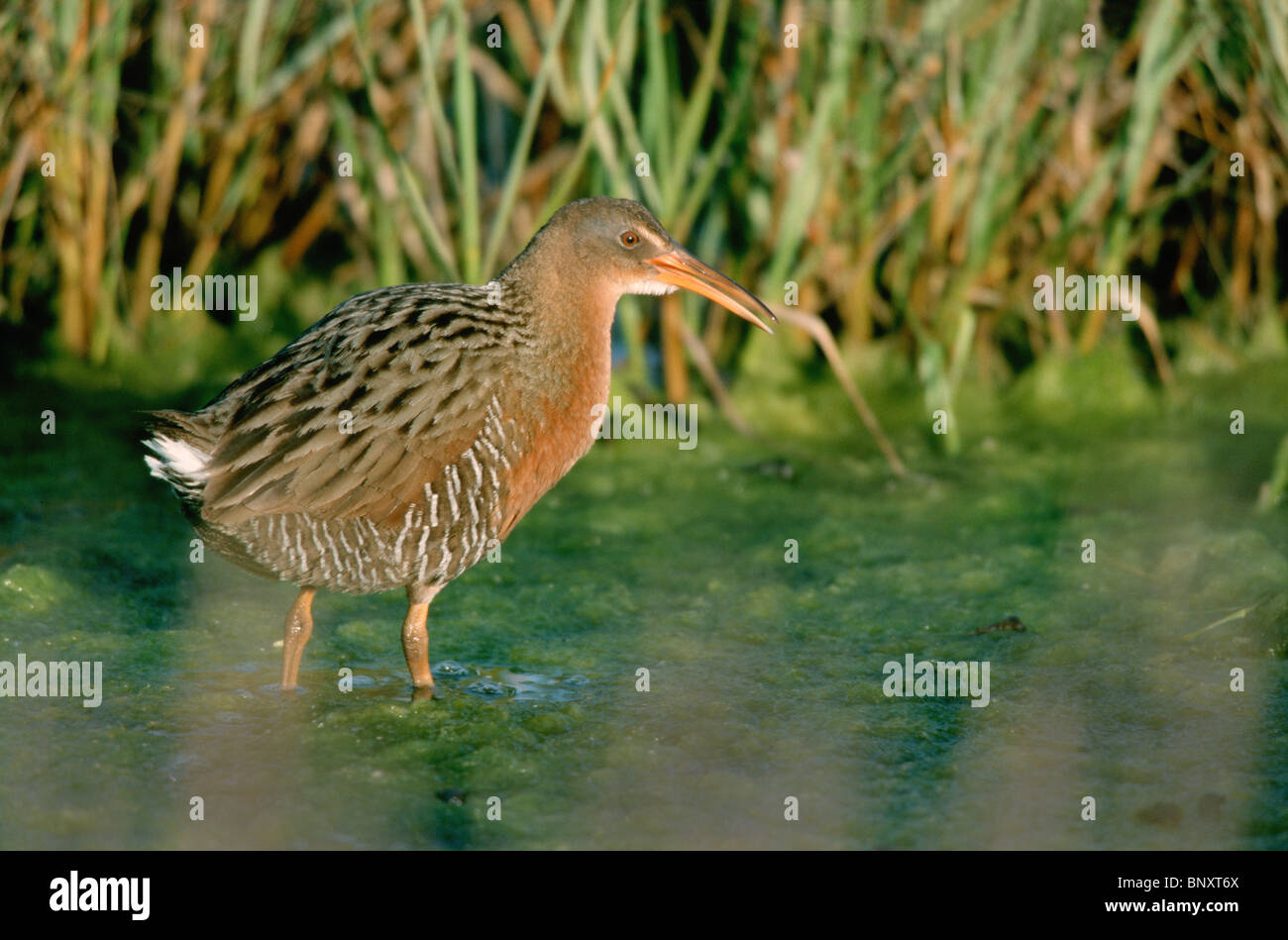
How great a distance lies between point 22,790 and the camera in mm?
3465

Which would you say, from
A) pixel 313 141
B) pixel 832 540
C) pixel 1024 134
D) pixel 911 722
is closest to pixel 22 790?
pixel 911 722

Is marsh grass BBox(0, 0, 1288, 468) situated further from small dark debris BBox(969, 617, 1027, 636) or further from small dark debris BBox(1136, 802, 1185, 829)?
small dark debris BBox(1136, 802, 1185, 829)

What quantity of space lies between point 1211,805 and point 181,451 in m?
2.40

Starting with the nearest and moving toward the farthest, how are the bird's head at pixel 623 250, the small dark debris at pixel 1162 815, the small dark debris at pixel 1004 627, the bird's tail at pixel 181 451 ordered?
1. the small dark debris at pixel 1162 815
2. the bird's tail at pixel 181 451
3. the bird's head at pixel 623 250
4. the small dark debris at pixel 1004 627

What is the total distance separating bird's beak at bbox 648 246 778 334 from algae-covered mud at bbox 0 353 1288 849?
33.2 inches

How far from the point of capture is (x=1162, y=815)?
3.46m

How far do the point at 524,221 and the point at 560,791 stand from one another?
3.56 meters

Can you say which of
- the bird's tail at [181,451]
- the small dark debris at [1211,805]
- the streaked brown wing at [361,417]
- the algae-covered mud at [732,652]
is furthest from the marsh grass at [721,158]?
the small dark debris at [1211,805]

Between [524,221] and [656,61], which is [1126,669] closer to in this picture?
[656,61]

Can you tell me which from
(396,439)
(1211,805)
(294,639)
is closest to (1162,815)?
(1211,805)

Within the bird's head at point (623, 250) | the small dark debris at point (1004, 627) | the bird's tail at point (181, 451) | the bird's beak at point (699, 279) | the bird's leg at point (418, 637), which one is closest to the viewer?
the bird's tail at point (181, 451)

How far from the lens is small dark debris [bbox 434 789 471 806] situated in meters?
3.52

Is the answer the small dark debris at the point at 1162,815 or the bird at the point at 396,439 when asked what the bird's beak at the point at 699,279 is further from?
the small dark debris at the point at 1162,815

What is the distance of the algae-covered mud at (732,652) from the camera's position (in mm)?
3473
